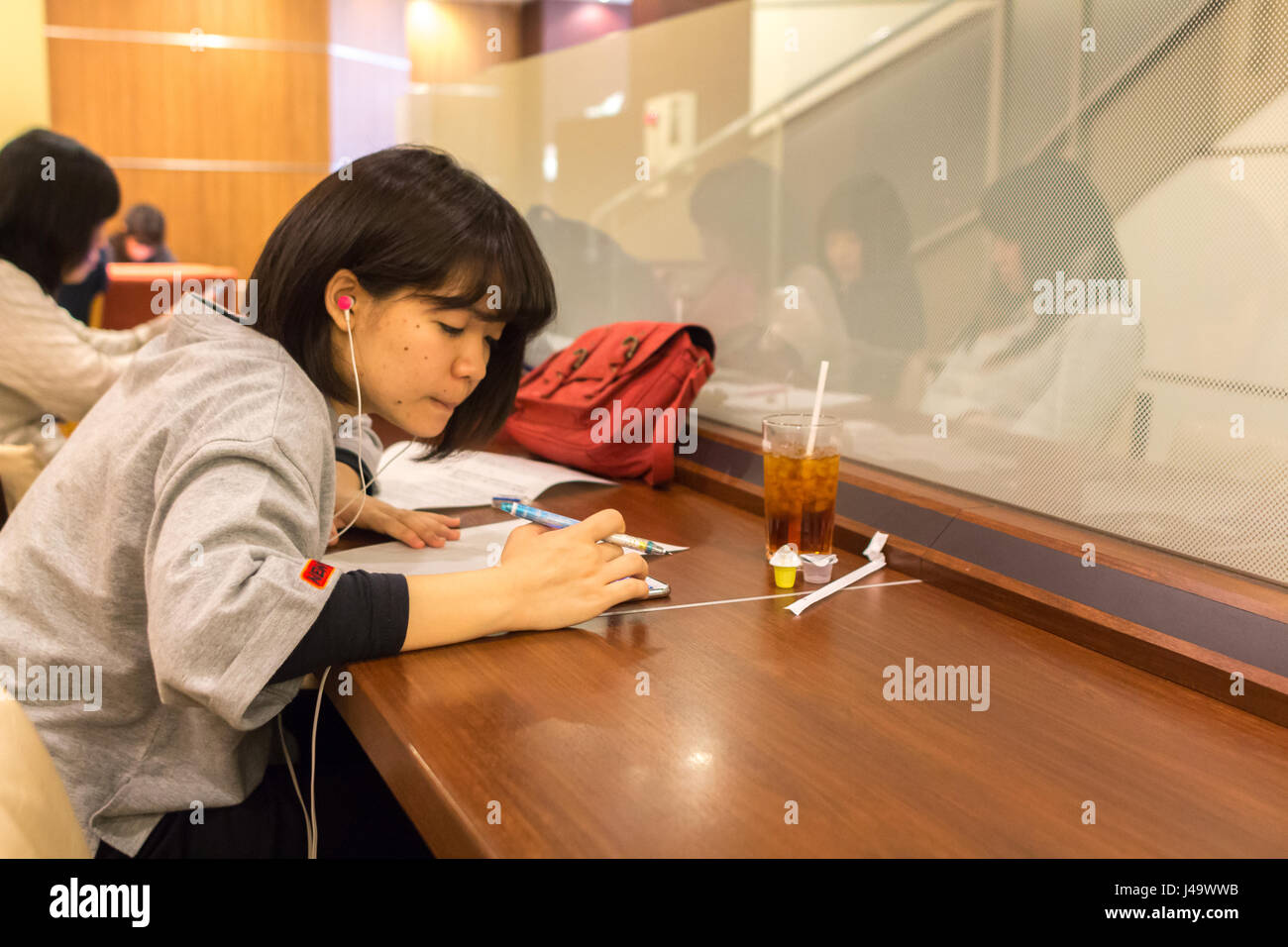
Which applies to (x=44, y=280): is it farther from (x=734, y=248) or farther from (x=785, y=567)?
(x=785, y=567)

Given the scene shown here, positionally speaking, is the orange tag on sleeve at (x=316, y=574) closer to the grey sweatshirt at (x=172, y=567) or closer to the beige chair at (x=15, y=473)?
the grey sweatshirt at (x=172, y=567)

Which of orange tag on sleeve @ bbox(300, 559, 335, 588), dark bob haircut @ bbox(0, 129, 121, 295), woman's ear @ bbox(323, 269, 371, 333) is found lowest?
orange tag on sleeve @ bbox(300, 559, 335, 588)

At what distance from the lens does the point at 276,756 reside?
1099 millimetres

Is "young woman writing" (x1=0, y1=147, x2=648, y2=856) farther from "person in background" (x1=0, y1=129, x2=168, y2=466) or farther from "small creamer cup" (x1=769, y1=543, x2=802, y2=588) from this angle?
"person in background" (x1=0, y1=129, x2=168, y2=466)

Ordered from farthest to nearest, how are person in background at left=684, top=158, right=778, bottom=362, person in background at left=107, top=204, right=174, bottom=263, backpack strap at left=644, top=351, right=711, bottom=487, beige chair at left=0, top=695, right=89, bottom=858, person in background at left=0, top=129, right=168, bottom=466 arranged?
person in background at left=107, top=204, right=174, bottom=263 < person in background at left=0, top=129, right=168, bottom=466 < person in background at left=684, top=158, right=778, bottom=362 < backpack strap at left=644, top=351, right=711, bottom=487 < beige chair at left=0, top=695, right=89, bottom=858

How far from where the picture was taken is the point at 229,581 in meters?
0.78

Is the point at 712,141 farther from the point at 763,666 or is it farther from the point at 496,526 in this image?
the point at 763,666

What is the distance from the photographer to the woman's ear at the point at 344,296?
1.04m

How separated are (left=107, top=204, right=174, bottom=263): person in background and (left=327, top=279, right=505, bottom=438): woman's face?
4816 mm

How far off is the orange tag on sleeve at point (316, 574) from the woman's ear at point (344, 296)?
1.01 feet

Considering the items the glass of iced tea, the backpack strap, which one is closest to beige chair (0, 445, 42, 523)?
the backpack strap

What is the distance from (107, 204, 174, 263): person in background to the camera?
17.1 ft

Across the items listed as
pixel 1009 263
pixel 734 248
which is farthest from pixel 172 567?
pixel 734 248

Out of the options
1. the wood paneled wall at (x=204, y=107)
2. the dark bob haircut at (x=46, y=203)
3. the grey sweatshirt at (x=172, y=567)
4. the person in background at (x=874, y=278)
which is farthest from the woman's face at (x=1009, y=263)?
the wood paneled wall at (x=204, y=107)
